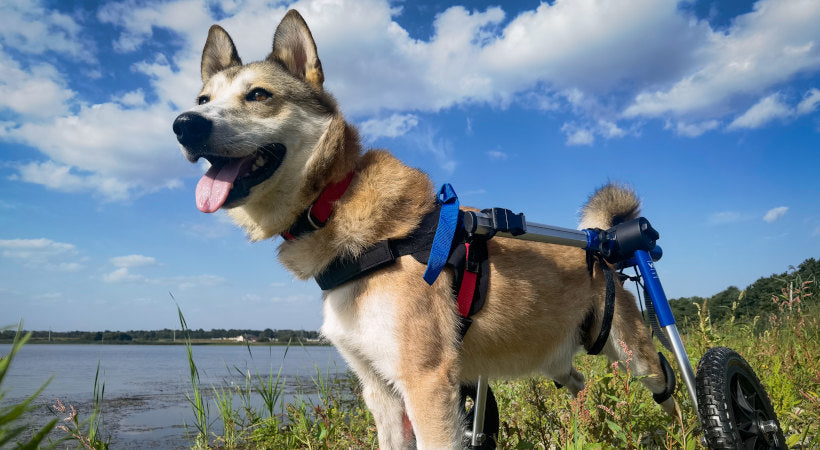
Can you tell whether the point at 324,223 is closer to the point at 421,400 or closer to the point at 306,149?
the point at 306,149

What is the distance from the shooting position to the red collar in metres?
2.72

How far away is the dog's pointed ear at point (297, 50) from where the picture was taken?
3.27 meters

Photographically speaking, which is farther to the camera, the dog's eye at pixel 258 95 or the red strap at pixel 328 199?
the dog's eye at pixel 258 95

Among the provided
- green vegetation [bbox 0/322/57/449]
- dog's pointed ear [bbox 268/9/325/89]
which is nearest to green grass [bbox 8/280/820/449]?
green vegetation [bbox 0/322/57/449]

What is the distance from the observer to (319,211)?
8.93ft

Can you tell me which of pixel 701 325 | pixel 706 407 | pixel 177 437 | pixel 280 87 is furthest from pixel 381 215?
pixel 177 437

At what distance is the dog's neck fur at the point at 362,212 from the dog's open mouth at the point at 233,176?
11.5 inches

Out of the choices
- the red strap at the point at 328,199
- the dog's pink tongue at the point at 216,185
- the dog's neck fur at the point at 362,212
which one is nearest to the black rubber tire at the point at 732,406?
the dog's neck fur at the point at 362,212

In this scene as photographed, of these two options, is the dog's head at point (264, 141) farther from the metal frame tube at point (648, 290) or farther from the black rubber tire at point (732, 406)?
the black rubber tire at point (732, 406)

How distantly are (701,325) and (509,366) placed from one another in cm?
139

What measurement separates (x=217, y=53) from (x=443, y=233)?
7.97 ft

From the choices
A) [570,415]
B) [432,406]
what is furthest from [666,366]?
[432,406]

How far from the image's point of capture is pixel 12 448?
96 centimetres

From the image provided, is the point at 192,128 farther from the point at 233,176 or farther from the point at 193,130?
the point at 233,176
